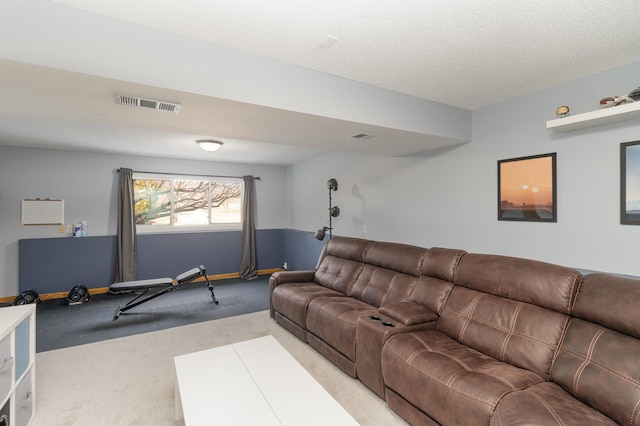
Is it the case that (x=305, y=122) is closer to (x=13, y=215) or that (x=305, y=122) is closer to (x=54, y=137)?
(x=54, y=137)

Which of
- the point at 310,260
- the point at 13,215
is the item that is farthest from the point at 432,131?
the point at 13,215

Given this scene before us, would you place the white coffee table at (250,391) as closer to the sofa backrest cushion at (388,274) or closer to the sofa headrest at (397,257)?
the sofa backrest cushion at (388,274)

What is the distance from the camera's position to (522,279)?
7.04ft

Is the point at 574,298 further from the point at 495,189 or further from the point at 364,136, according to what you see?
the point at 364,136

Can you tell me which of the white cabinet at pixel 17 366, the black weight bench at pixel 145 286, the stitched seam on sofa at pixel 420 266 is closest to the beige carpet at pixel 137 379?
the white cabinet at pixel 17 366

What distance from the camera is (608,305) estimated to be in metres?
1.72

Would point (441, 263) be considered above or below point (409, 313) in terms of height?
above

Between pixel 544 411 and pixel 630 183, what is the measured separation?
1901 millimetres

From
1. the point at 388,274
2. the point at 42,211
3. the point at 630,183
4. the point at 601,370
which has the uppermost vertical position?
the point at 630,183

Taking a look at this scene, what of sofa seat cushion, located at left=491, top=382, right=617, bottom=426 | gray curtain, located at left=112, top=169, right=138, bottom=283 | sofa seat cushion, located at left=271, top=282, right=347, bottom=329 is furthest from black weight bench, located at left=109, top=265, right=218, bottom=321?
sofa seat cushion, located at left=491, top=382, right=617, bottom=426

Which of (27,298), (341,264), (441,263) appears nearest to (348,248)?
(341,264)

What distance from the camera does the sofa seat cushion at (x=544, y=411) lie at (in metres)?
1.40

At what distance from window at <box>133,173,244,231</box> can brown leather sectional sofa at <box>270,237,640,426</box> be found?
4159 mm

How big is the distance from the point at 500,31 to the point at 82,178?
634 centimetres
